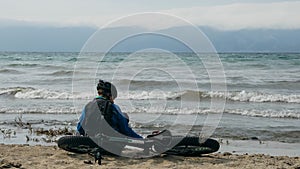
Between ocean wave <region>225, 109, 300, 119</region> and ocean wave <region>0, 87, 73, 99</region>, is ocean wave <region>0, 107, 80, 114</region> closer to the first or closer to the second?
ocean wave <region>0, 87, 73, 99</region>

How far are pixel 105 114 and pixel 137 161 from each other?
97 cm

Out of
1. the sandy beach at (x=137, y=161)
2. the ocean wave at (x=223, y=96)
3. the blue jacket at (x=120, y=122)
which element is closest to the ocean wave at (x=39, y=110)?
the ocean wave at (x=223, y=96)

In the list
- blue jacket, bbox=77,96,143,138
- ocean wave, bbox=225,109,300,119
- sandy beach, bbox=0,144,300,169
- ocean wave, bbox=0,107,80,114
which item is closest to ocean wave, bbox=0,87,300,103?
ocean wave, bbox=225,109,300,119

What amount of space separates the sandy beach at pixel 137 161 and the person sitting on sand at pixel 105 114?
0.49 meters

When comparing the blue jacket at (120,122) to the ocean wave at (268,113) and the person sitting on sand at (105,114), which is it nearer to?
the person sitting on sand at (105,114)

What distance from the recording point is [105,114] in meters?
7.61

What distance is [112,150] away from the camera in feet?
26.2

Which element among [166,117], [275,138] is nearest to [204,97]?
[166,117]

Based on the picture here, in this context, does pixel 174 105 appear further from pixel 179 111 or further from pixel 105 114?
pixel 105 114

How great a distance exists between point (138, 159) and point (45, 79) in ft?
75.6

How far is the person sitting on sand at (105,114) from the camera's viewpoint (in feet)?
25.0

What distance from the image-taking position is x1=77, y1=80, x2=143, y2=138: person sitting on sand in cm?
761

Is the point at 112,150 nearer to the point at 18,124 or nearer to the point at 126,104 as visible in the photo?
the point at 18,124

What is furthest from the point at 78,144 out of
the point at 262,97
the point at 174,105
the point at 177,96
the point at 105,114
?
the point at 262,97
